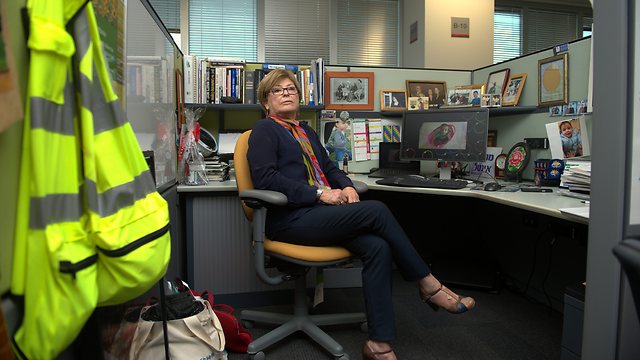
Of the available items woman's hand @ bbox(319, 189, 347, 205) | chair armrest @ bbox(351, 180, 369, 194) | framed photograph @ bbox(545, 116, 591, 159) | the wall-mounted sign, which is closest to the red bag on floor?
woman's hand @ bbox(319, 189, 347, 205)

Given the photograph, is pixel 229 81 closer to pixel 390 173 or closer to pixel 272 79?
pixel 272 79

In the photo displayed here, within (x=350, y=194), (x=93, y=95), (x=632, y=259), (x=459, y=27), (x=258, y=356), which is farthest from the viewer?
(x=459, y=27)

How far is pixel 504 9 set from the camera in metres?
4.67

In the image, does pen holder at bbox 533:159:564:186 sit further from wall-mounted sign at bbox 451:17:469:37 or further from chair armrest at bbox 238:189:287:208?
wall-mounted sign at bbox 451:17:469:37

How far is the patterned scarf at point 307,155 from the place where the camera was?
1.77 meters

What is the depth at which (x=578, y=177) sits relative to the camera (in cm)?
152

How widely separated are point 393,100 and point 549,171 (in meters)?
0.98

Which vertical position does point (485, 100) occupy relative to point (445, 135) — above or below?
above

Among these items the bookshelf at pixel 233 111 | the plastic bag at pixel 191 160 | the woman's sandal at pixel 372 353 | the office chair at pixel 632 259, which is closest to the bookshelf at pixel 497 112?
the bookshelf at pixel 233 111

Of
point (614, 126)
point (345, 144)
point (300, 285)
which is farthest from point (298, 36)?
point (614, 126)

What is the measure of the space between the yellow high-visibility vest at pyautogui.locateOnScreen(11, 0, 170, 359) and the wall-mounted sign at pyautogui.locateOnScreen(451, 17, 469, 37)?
3626 mm

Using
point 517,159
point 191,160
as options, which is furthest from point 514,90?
point 191,160

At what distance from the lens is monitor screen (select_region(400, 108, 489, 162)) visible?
204 centimetres

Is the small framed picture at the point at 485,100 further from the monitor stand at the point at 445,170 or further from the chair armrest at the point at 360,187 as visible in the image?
the chair armrest at the point at 360,187
